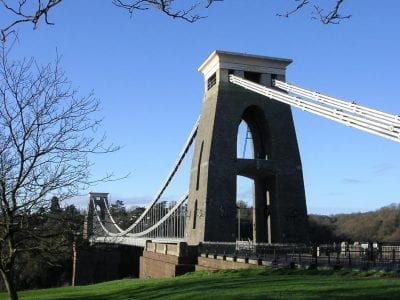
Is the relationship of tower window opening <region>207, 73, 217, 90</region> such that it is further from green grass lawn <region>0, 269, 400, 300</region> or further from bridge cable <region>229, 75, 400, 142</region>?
green grass lawn <region>0, 269, 400, 300</region>

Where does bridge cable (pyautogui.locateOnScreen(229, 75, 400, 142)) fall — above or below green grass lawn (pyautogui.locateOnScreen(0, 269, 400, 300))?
above

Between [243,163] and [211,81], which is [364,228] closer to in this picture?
[243,163]

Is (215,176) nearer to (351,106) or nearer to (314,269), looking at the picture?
(351,106)

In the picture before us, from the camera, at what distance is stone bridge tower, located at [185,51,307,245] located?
38.2 metres

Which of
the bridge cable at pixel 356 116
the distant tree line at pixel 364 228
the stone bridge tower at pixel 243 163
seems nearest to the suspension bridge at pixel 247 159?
the stone bridge tower at pixel 243 163

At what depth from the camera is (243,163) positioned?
3925 cm

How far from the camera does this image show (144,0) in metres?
5.18

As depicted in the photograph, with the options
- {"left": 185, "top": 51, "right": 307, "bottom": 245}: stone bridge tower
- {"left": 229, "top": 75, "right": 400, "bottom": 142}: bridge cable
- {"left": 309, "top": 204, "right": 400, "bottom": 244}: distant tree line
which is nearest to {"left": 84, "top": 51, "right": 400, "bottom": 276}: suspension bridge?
{"left": 185, "top": 51, "right": 307, "bottom": 245}: stone bridge tower

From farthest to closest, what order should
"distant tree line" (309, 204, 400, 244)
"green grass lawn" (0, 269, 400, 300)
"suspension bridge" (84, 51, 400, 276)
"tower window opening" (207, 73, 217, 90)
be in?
"distant tree line" (309, 204, 400, 244), "tower window opening" (207, 73, 217, 90), "suspension bridge" (84, 51, 400, 276), "green grass lawn" (0, 269, 400, 300)

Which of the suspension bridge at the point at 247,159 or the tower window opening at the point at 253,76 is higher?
the tower window opening at the point at 253,76

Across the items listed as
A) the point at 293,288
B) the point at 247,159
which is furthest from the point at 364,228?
the point at 293,288

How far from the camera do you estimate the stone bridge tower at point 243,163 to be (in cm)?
3816

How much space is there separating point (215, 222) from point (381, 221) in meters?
34.8

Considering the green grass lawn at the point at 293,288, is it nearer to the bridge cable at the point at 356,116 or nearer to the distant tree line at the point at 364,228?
the bridge cable at the point at 356,116
